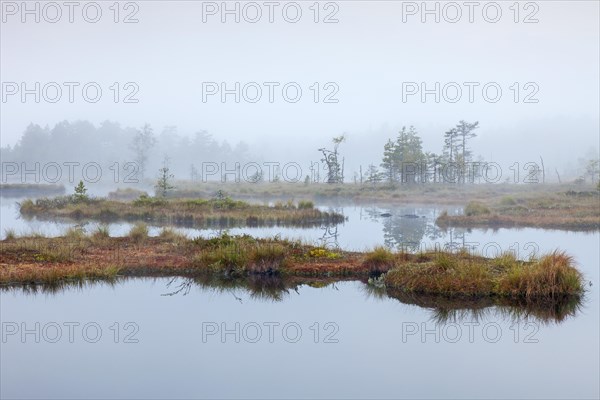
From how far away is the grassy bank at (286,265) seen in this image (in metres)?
14.9

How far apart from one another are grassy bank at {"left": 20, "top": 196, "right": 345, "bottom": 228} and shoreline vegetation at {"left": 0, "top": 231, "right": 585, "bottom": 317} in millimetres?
13762

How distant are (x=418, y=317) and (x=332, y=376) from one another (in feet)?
14.2

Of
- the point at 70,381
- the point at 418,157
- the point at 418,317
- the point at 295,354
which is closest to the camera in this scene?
the point at 70,381

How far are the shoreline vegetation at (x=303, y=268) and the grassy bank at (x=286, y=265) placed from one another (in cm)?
3

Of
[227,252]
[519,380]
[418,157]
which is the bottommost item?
[519,380]

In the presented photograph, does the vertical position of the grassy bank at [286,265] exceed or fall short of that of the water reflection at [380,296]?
it exceeds it

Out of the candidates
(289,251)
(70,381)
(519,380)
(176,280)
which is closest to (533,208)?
(289,251)

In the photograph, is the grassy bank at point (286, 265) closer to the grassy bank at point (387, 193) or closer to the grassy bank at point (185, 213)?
the grassy bank at point (185, 213)

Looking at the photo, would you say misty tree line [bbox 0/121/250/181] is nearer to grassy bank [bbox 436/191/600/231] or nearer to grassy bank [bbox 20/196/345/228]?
grassy bank [bbox 20/196/345/228]

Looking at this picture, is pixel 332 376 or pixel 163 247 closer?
pixel 332 376

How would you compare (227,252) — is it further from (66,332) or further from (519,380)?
(519,380)

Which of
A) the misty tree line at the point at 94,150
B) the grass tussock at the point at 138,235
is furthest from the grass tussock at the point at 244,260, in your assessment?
the misty tree line at the point at 94,150

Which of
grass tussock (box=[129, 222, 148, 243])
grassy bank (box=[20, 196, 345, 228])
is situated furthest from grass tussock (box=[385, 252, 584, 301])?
grassy bank (box=[20, 196, 345, 228])

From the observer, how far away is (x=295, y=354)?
10.6m
